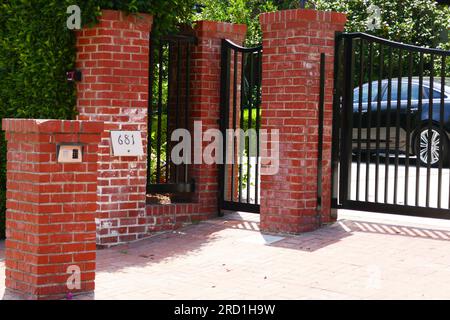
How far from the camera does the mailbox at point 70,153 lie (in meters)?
5.20

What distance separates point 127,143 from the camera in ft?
24.7

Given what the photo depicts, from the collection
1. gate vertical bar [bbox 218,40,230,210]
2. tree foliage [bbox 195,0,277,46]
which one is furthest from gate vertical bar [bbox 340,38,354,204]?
tree foliage [bbox 195,0,277,46]

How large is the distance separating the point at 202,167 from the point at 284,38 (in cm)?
185

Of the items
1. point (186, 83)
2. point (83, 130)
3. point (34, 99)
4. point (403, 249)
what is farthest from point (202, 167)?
point (83, 130)

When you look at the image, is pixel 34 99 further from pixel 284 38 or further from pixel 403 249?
pixel 403 249

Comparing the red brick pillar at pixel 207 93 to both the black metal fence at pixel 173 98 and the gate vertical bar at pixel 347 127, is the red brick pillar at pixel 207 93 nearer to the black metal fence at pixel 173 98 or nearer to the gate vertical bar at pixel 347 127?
the black metal fence at pixel 173 98

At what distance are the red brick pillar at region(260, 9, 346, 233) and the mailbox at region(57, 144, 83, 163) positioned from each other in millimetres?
2810

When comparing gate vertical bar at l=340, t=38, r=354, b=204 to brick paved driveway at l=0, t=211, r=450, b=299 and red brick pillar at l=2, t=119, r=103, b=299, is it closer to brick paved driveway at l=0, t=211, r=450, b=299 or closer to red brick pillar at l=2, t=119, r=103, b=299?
brick paved driveway at l=0, t=211, r=450, b=299

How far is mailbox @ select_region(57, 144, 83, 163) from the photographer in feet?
17.1

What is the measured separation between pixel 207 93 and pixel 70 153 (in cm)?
342

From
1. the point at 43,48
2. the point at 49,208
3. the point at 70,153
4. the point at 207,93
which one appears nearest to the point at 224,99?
the point at 207,93

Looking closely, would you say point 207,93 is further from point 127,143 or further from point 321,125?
point 321,125

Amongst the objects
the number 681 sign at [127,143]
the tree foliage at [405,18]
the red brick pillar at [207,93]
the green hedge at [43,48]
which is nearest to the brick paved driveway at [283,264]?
the red brick pillar at [207,93]

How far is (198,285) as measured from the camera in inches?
223
